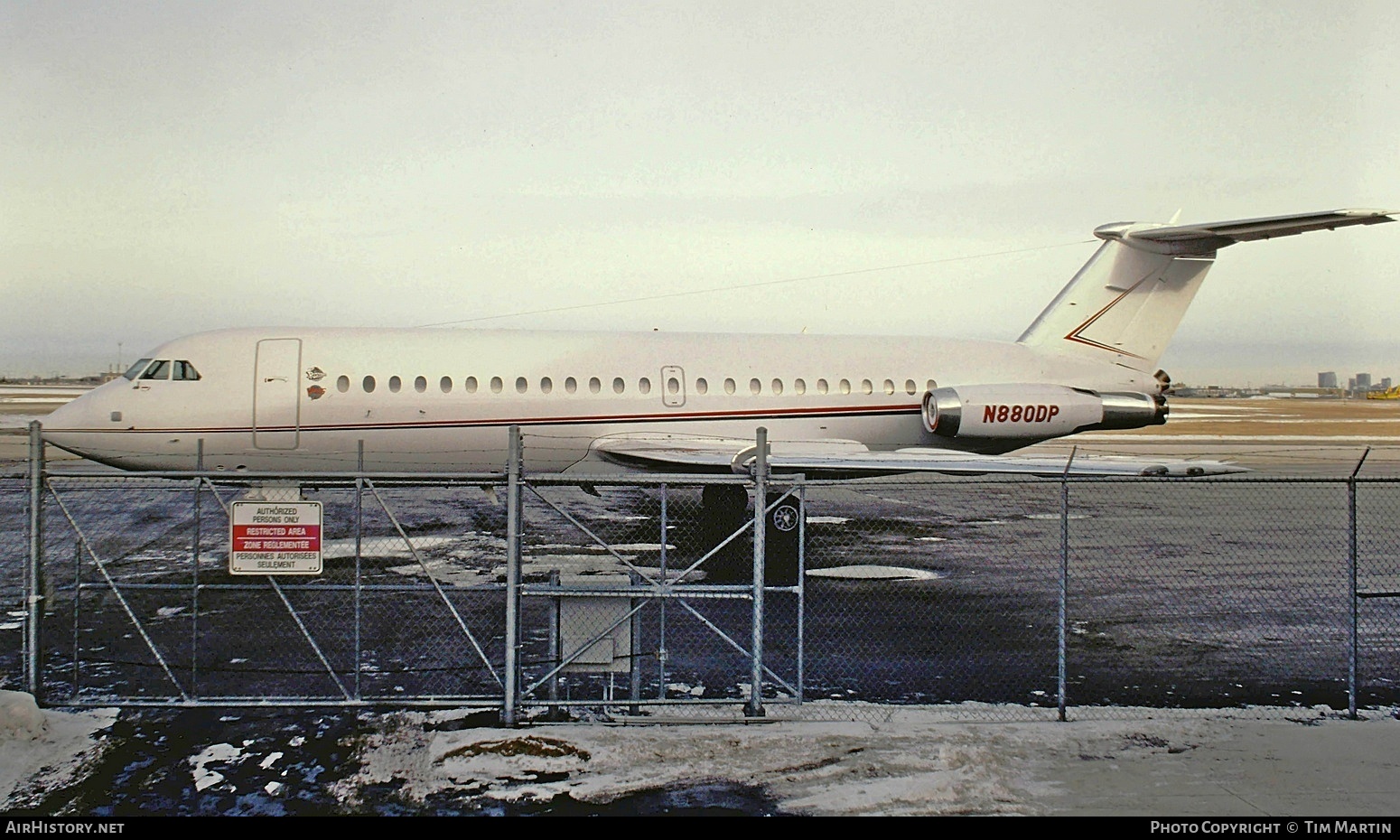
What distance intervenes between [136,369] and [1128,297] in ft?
54.9

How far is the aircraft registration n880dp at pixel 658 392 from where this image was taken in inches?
603

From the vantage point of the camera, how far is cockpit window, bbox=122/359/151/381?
50.9 ft

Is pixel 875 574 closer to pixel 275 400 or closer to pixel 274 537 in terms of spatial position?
pixel 274 537

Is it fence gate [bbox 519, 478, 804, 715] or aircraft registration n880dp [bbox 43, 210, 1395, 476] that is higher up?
aircraft registration n880dp [bbox 43, 210, 1395, 476]

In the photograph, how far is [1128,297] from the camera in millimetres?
19156

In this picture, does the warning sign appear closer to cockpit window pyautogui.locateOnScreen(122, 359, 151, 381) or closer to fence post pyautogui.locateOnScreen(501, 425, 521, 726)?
fence post pyautogui.locateOnScreen(501, 425, 521, 726)

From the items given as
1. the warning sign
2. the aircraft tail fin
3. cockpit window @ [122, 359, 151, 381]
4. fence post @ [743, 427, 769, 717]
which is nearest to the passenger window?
cockpit window @ [122, 359, 151, 381]

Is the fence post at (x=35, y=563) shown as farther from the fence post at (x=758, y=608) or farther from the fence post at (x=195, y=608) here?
the fence post at (x=758, y=608)

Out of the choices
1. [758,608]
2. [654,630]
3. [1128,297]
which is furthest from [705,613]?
[1128,297]

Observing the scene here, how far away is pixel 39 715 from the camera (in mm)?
6797

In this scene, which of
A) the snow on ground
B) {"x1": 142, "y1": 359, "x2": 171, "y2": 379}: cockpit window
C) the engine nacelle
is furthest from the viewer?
the engine nacelle

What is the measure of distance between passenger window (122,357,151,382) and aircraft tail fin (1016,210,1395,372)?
15022 millimetres

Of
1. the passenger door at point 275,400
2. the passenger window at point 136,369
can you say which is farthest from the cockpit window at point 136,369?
the passenger door at point 275,400

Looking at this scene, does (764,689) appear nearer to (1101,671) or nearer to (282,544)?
(1101,671)
